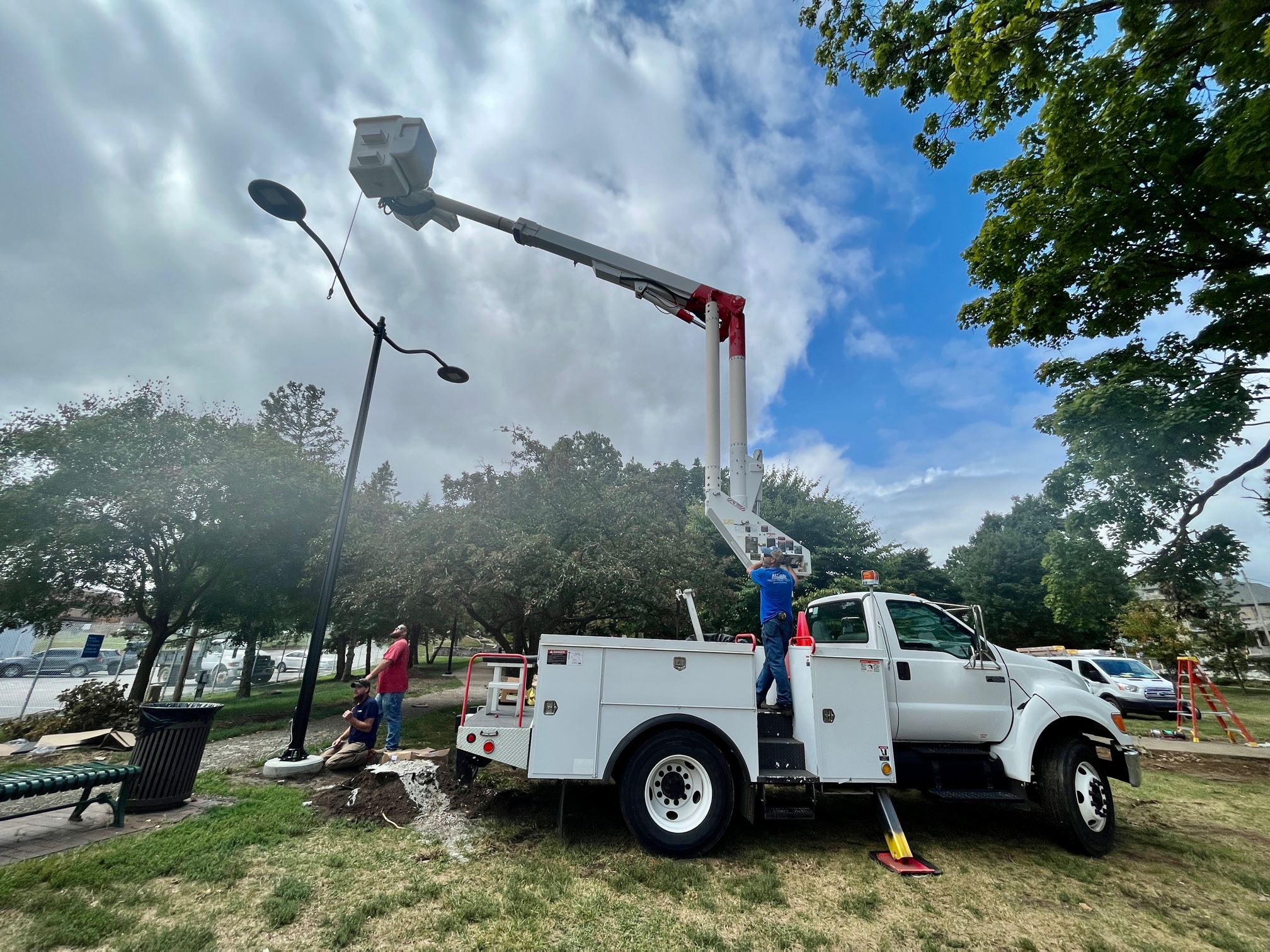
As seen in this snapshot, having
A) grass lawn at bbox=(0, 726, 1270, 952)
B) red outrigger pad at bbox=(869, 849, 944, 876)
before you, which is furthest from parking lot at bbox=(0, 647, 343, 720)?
red outrigger pad at bbox=(869, 849, 944, 876)

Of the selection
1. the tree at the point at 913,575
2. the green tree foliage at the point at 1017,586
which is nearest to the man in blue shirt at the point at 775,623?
the tree at the point at 913,575

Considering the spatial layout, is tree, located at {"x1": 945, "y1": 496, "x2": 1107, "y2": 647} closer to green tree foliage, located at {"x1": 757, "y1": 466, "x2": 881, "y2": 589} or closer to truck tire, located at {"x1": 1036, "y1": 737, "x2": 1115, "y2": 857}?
green tree foliage, located at {"x1": 757, "y1": 466, "x2": 881, "y2": 589}

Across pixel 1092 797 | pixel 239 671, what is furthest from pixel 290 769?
pixel 239 671

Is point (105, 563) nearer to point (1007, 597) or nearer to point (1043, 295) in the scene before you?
point (1043, 295)

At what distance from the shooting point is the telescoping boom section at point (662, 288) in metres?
7.17

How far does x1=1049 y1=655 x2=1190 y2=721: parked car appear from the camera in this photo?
16.9m

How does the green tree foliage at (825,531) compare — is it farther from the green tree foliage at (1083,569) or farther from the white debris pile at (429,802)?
the white debris pile at (429,802)

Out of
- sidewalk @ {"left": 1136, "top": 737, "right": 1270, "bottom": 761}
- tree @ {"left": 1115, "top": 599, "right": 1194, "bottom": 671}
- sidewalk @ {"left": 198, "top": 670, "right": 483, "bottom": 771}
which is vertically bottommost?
sidewalk @ {"left": 198, "top": 670, "right": 483, "bottom": 771}

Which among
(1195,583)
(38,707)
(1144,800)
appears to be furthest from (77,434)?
(1195,583)

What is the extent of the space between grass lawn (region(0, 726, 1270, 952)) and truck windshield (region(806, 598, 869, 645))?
6.30 ft

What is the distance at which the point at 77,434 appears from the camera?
41.5 ft

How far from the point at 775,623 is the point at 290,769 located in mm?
6206

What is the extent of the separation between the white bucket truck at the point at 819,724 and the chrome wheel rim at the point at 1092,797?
0.6 inches

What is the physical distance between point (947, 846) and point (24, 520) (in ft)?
56.4
